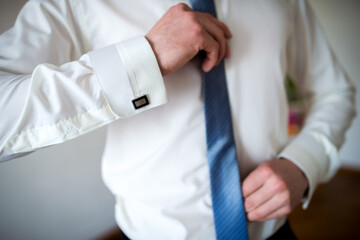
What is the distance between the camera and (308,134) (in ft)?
2.02

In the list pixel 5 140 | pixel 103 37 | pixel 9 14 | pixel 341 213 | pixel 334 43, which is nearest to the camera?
pixel 5 140

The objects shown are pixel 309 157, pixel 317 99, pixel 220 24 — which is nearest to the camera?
pixel 220 24

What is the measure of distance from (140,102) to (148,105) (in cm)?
2

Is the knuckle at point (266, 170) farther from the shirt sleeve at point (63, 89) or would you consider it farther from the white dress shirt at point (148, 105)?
the shirt sleeve at point (63, 89)

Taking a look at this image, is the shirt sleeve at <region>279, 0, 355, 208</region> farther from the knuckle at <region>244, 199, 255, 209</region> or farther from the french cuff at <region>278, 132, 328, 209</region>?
the knuckle at <region>244, 199, 255, 209</region>

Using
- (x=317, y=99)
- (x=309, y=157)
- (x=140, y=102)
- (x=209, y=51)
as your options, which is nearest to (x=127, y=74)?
(x=140, y=102)

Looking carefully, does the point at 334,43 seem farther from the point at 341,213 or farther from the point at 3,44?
the point at 3,44

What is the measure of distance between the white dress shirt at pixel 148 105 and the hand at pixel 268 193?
0.07 m

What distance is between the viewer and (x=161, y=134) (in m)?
0.49

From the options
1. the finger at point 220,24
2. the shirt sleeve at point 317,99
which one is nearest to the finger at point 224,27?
the finger at point 220,24

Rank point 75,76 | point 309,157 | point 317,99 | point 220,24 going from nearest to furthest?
point 75,76, point 220,24, point 309,157, point 317,99

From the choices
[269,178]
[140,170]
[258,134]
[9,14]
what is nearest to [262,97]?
[258,134]

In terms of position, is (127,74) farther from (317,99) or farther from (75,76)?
(317,99)

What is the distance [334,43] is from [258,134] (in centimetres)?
197
